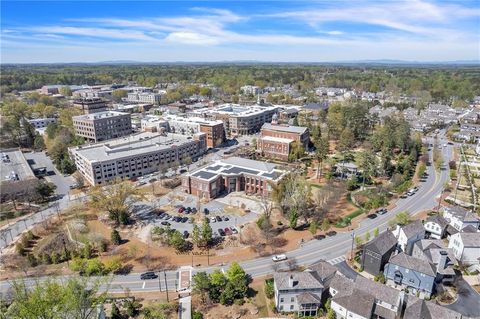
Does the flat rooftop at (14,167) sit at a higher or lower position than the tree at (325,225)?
higher

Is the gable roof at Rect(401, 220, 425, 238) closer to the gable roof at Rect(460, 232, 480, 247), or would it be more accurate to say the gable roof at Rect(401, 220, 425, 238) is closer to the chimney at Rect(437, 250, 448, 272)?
the chimney at Rect(437, 250, 448, 272)

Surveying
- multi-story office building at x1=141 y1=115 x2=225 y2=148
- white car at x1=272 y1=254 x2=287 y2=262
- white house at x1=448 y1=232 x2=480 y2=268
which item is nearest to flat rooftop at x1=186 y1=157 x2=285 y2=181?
white car at x1=272 y1=254 x2=287 y2=262

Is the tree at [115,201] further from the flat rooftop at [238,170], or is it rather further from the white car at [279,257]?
the white car at [279,257]

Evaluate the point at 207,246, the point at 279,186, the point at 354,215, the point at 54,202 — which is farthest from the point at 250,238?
the point at 54,202

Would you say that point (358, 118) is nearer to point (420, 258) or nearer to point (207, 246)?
point (420, 258)

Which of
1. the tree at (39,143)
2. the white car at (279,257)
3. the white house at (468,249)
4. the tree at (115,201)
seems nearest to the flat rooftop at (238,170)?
the tree at (115,201)

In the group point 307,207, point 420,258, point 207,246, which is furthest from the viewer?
point 307,207
